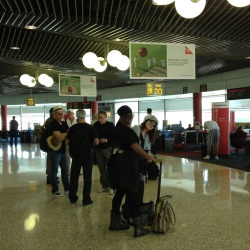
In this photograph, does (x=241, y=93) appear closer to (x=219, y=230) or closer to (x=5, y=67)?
(x=5, y=67)

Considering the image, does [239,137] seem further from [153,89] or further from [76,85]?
[76,85]

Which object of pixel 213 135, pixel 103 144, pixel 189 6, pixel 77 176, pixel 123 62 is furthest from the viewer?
pixel 213 135

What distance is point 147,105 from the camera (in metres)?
21.6

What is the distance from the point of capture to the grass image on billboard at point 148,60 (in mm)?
6203

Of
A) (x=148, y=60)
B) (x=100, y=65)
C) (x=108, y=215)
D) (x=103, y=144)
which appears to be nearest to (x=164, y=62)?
(x=148, y=60)

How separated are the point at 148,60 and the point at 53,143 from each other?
2668 millimetres

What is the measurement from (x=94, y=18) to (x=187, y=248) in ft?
14.5

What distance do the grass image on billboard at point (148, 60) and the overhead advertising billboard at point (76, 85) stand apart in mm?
4682

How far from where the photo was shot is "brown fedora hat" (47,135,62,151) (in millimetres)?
5035

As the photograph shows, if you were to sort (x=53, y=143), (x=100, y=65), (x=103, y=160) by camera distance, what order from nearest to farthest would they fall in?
(x=53, y=143), (x=103, y=160), (x=100, y=65)

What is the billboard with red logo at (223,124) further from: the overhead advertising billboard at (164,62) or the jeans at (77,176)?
the jeans at (77,176)

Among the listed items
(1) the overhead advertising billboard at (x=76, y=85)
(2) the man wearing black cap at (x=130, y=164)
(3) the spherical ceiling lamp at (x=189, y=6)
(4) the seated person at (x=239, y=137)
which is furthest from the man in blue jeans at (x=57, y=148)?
(4) the seated person at (x=239, y=137)

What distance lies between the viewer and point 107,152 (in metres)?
5.41

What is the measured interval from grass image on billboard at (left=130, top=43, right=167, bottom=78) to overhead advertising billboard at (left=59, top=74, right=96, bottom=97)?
15.4ft
